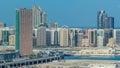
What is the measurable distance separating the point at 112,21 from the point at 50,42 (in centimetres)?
1374

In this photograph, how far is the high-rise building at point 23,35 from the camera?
184ft

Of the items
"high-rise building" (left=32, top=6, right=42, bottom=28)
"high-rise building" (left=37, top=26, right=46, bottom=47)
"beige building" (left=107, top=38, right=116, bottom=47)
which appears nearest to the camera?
"beige building" (left=107, top=38, right=116, bottom=47)

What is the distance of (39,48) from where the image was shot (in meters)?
70.5

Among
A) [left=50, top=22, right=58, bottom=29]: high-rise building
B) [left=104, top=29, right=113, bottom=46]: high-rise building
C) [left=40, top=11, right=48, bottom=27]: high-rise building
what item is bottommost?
[left=104, top=29, right=113, bottom=46]: high-rise building

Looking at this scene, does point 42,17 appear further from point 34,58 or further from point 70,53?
point 34,58

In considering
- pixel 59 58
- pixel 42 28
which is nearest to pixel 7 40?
pixel 42 28

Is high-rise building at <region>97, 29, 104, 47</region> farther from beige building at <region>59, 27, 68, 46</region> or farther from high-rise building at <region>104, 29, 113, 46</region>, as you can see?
beige building at <region>59, 27, 68, 46</region>

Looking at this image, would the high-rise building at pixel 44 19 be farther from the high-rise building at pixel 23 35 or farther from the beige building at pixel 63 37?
the high-rise building at pixel 23 35

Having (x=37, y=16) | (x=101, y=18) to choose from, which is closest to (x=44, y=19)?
(x=37, y=16)

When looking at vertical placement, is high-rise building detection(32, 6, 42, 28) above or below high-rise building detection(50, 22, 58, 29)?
above

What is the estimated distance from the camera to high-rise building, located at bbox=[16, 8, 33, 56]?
56.2 m

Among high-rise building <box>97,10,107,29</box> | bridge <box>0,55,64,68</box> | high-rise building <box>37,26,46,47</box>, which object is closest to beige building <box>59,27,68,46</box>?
high-rise building <box>37,26,46,47</box>

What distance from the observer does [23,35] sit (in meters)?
56.6

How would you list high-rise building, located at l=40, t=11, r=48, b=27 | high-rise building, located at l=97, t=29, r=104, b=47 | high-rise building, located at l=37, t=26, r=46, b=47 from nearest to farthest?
high-rise building, located at l=37, t=26, r=46, b=47
high-rise building, located at l=97, t=29, r=104, b=47
high-rise building, located at l=40, t=11, r=48, b=27
